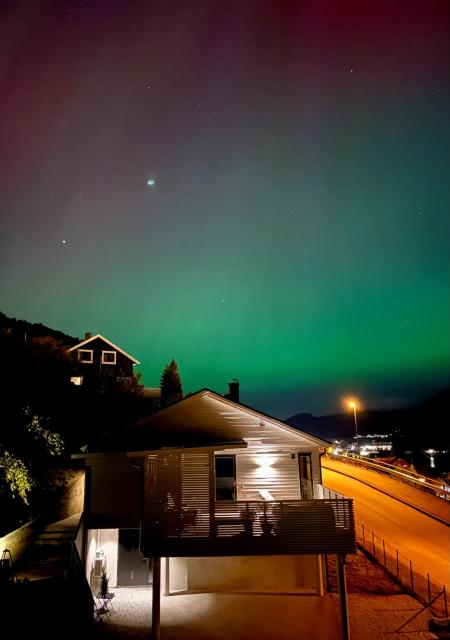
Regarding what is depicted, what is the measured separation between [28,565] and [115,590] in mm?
4212

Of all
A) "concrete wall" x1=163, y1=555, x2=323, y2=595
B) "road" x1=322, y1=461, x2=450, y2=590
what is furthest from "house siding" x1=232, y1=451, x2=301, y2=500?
"road" x1=322, y1=461, x2=450, y2=590

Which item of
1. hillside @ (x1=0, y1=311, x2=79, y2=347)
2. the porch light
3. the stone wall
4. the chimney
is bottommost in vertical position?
the stone wall

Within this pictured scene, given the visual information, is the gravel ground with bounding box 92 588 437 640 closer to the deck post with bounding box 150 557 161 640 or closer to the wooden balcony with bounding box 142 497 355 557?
the deck post with bounding box 150 557 161 640

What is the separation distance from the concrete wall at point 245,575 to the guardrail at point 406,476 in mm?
16595

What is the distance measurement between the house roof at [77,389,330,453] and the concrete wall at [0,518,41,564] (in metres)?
3.20

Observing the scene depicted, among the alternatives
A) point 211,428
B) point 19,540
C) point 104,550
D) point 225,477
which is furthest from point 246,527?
point 19,540

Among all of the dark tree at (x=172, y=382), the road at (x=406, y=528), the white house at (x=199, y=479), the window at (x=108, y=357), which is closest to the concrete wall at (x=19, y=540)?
the white house at (x=199, y=479)

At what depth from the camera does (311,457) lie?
18531 millimetres

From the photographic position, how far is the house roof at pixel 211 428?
17453 mm

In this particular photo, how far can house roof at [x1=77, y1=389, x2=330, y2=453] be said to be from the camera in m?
17.5

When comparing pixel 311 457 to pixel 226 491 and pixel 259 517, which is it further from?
pixel 259 517

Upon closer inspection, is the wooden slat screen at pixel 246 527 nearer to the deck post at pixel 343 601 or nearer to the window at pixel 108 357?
the deck post at pixel 343 601

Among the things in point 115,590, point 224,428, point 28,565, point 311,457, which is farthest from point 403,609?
point 28,565

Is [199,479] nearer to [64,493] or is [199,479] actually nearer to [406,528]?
[64,493]
